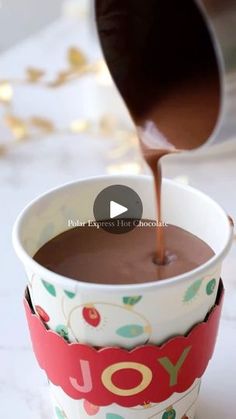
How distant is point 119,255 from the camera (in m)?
0.56

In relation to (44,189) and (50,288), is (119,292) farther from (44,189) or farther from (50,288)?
(44,189)

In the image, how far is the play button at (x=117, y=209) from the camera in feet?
2.00

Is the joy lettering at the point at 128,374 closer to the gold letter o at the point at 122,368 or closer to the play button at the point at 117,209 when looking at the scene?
the gold letter o at the point at 122,368

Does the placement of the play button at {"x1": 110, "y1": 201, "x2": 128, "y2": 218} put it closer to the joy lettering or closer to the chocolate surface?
the chocolate surface

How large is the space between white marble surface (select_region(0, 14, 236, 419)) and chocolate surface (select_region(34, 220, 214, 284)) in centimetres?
14

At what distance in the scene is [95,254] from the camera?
0.57 m

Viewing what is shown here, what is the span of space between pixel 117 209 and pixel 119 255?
66 millimetres

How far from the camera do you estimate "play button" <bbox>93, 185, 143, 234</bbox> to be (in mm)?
608

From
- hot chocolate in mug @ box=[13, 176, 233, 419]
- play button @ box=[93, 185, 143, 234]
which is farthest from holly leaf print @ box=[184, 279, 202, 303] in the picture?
play button @ box=[93, 185, 143, 234]

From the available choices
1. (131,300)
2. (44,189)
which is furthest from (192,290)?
(44,189)

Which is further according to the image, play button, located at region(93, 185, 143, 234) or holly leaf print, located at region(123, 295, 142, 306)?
play button, located at region(93, 185, 143, 234)

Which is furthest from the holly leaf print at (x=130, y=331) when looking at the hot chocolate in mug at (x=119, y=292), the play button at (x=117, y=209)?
the play button at (x=117, y=209)

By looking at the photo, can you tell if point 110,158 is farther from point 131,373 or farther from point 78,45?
A: point 131,373

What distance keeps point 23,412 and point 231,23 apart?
14.4 inches
